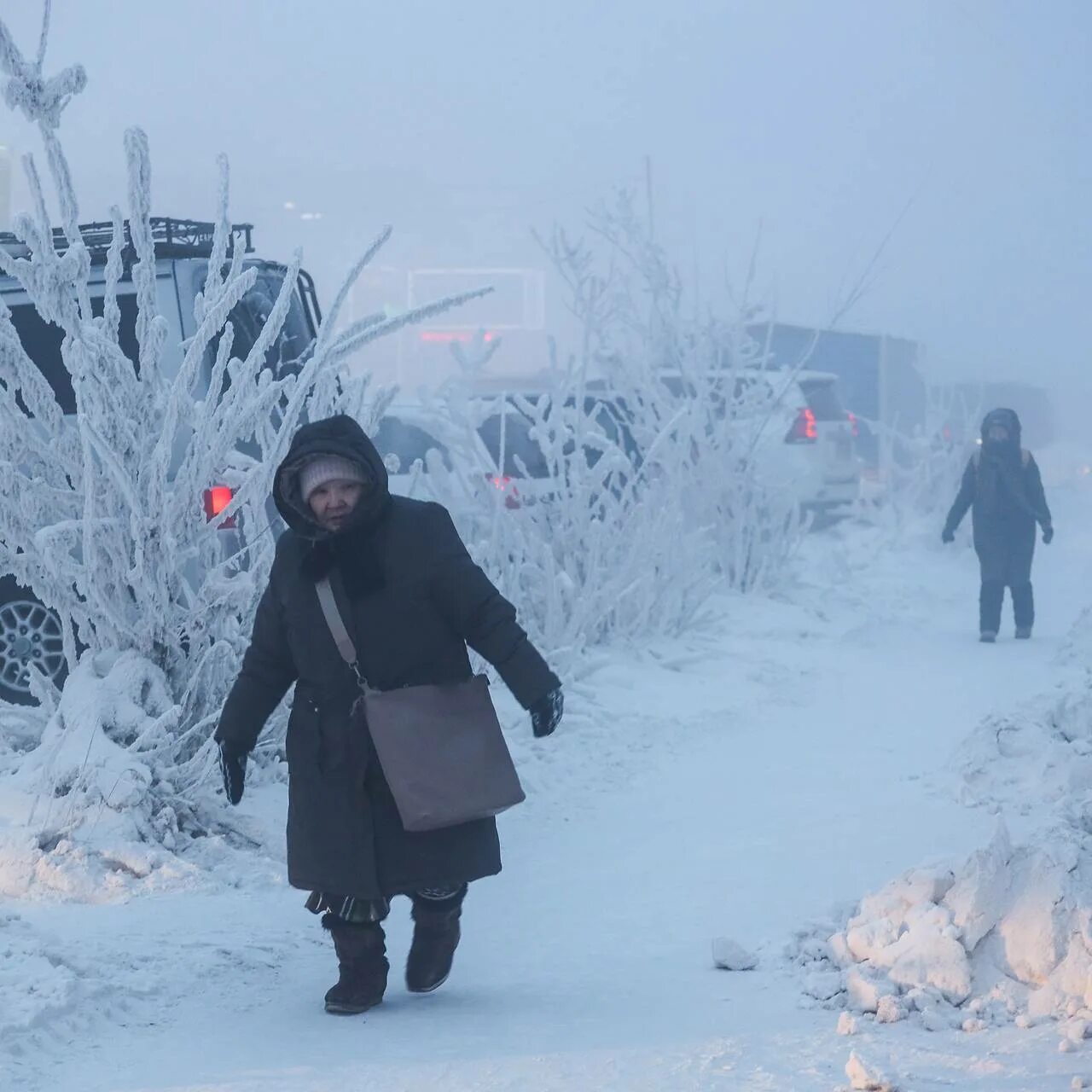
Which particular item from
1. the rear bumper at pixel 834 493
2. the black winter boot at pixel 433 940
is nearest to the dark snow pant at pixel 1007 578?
the rear bumper at pixel 834 493

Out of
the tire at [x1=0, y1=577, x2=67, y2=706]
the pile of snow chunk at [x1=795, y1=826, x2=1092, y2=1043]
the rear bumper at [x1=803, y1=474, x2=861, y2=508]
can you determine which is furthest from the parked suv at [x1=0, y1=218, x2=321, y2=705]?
the rear bumper at [x1=803, y1=474, x2=861, y2=508]

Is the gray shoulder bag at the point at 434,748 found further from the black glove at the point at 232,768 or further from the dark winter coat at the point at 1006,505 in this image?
the dark winter coat at the point at 1006,505

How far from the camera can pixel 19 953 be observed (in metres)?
3.47

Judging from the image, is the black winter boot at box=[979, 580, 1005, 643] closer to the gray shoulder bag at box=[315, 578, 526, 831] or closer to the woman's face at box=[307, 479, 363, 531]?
the gray shoulder bag at box=[315, 578, 526, 831]

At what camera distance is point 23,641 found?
6.12m

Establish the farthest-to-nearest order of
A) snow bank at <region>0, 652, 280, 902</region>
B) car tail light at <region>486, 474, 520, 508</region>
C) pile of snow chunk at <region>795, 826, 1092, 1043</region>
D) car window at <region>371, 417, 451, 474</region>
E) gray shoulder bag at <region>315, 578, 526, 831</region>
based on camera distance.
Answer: car window at <region>371, 417, 451, 474</region> < car tail light at <region>486, 474, 520, 508</region> < snow bank at <region>0, 652, 280, 902</region> < gray shoulder bag at <region>315, 578, 526, 831</region> < pile of snow chunk at <region>795, 826, 1092, 1043</region>

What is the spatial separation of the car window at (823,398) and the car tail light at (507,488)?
8842mm

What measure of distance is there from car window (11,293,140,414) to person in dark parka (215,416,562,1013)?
110 inches

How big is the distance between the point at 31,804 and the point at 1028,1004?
→ 282cm

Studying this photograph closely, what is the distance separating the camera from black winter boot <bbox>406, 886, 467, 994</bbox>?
3586mm

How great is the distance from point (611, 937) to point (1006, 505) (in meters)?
6.94

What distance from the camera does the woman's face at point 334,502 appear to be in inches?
135

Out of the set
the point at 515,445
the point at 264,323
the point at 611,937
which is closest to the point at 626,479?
the point at 515,445

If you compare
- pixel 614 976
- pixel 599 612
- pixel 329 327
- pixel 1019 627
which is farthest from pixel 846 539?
pixel 614 976
